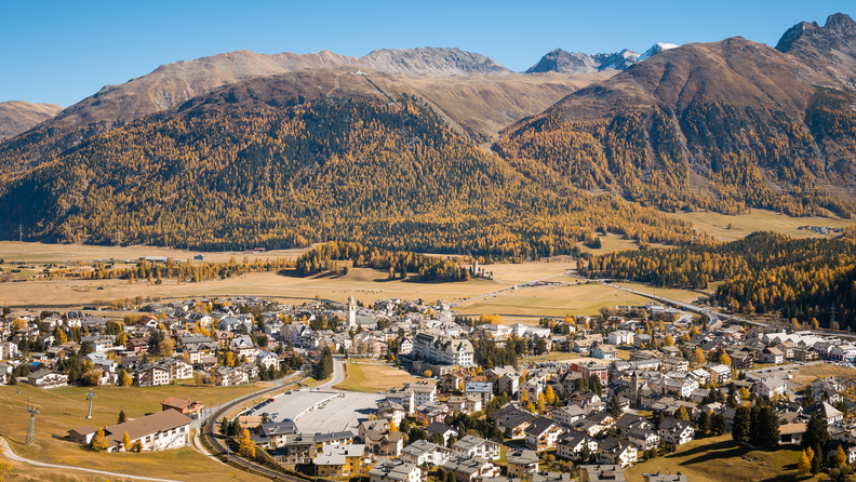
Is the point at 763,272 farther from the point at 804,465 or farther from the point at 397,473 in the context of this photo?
the point at 397,473

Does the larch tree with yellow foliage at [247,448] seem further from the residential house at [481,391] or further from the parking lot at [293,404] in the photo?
the residential house at [481,391]

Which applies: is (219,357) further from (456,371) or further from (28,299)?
(28,299)

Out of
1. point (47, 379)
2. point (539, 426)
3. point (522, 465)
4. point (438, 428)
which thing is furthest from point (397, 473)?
point (47, 379)

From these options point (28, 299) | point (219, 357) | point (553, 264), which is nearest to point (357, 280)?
point (553, 264)

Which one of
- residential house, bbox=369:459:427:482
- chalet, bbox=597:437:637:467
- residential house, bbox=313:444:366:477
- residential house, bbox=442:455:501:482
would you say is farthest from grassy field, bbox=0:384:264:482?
chalet, bbox=597:437:637:467

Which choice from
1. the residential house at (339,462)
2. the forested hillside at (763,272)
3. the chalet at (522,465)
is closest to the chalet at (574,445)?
the chalet at (522,465)
